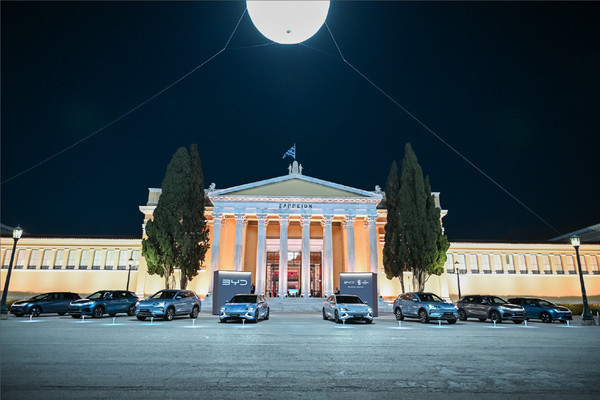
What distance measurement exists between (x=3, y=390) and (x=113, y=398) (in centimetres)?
154

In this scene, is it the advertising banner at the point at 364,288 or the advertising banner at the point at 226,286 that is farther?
the advertising banner at the point at 364,288

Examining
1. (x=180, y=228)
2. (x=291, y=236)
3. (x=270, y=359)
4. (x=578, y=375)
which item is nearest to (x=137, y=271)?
(x=180, y=228)

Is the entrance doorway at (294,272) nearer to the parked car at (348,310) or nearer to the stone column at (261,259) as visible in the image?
the stone column at (261,259)

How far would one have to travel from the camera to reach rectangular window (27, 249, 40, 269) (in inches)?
1556

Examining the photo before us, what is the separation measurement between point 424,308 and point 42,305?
21.6 meters

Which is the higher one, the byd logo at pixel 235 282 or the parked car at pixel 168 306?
the byd logo at pixel 235 282

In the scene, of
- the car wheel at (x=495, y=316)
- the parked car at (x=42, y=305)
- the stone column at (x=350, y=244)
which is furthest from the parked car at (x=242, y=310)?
the stone column at (x=350, y=244)

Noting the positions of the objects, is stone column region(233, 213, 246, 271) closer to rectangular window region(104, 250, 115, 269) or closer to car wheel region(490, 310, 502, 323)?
rectangular window region(104, 250, 115, 269)

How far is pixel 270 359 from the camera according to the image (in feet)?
23.0

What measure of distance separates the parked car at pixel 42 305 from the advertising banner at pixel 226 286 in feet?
29.1

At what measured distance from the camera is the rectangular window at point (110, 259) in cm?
4007

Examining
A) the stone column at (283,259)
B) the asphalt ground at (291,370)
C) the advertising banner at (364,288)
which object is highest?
the stone column at (283,259)

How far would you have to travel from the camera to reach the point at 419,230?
30969 millimetres

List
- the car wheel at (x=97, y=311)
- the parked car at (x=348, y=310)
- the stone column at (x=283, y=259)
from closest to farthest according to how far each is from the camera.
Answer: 1. the parked car at (x=348, y=310)
2. the car wheel at (x=97, y=311)
3. the stone column at (x=283, y=259)
